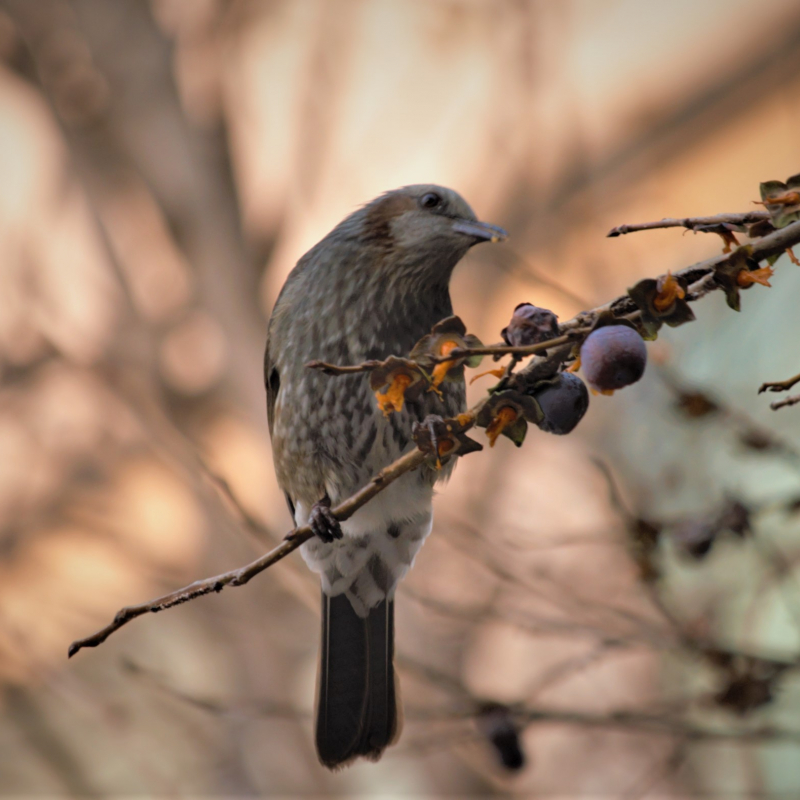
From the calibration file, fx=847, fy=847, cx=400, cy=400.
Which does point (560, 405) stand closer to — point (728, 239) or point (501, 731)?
point (728, 239)

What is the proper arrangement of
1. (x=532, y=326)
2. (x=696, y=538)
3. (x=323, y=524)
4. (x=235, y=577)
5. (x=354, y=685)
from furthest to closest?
1. (x=354, y=685)
2. (x=323, y=524)
3. (x=696, y=538)
4. (x=235, y=577)
5. (x=532, y=326)

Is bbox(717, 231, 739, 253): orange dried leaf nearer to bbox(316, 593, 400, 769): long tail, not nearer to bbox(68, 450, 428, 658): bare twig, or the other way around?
bbox(68, 450, 428, 658): bare twig

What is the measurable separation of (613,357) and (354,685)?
203cm

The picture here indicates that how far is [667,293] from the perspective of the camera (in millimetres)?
1129

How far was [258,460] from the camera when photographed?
5.99m

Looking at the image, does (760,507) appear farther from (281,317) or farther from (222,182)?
(222,182)

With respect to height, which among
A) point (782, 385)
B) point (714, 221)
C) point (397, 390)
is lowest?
point (782, 385)

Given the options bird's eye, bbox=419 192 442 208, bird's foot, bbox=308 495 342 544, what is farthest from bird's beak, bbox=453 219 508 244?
bird's foot, bbox=308 495 342 544

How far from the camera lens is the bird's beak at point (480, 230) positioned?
222 centimetres

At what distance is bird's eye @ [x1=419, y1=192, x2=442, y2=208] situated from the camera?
102 inches

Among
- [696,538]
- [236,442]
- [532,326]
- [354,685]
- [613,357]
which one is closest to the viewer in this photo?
[613,357]

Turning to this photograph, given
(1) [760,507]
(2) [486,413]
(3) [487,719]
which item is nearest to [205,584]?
(2) [486,413]

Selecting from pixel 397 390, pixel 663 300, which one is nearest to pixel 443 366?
pixel 397 390

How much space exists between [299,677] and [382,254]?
4.36 meters
